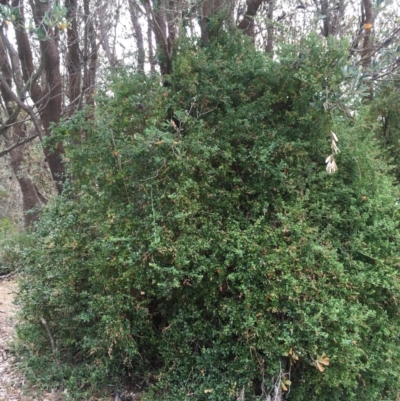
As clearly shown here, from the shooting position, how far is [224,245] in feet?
8.59

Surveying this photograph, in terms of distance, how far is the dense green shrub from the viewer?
8.21 feet

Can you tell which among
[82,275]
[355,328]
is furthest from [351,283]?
[82,275]

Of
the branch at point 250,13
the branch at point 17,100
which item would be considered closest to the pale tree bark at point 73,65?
the branch at point 17,100

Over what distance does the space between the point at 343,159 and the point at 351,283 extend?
1023mm

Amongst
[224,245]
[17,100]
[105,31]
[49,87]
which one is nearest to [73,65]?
[49,87]

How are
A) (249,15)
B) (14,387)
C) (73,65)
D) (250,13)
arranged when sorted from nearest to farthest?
(14,387) < (249,15) < (250,13) < (73,65)

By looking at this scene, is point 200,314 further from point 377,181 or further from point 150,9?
point 150,9

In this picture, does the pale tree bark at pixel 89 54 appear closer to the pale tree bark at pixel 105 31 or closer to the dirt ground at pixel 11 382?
the pale tree bark at pixel 105 31

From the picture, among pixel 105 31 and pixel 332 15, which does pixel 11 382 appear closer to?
pixel 105 31

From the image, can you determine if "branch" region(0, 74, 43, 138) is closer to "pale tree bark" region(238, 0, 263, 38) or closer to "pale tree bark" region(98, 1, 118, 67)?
"pale tree bark" region(98, 1, 118, 67)

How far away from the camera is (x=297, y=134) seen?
2977mm

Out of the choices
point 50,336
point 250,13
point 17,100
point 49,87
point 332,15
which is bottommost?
point 50,336

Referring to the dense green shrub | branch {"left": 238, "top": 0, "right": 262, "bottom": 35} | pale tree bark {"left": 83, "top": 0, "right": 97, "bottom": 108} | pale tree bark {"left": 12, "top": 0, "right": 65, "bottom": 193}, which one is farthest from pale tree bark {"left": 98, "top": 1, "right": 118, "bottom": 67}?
the dense green shrub

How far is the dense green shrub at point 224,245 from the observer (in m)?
2.50
